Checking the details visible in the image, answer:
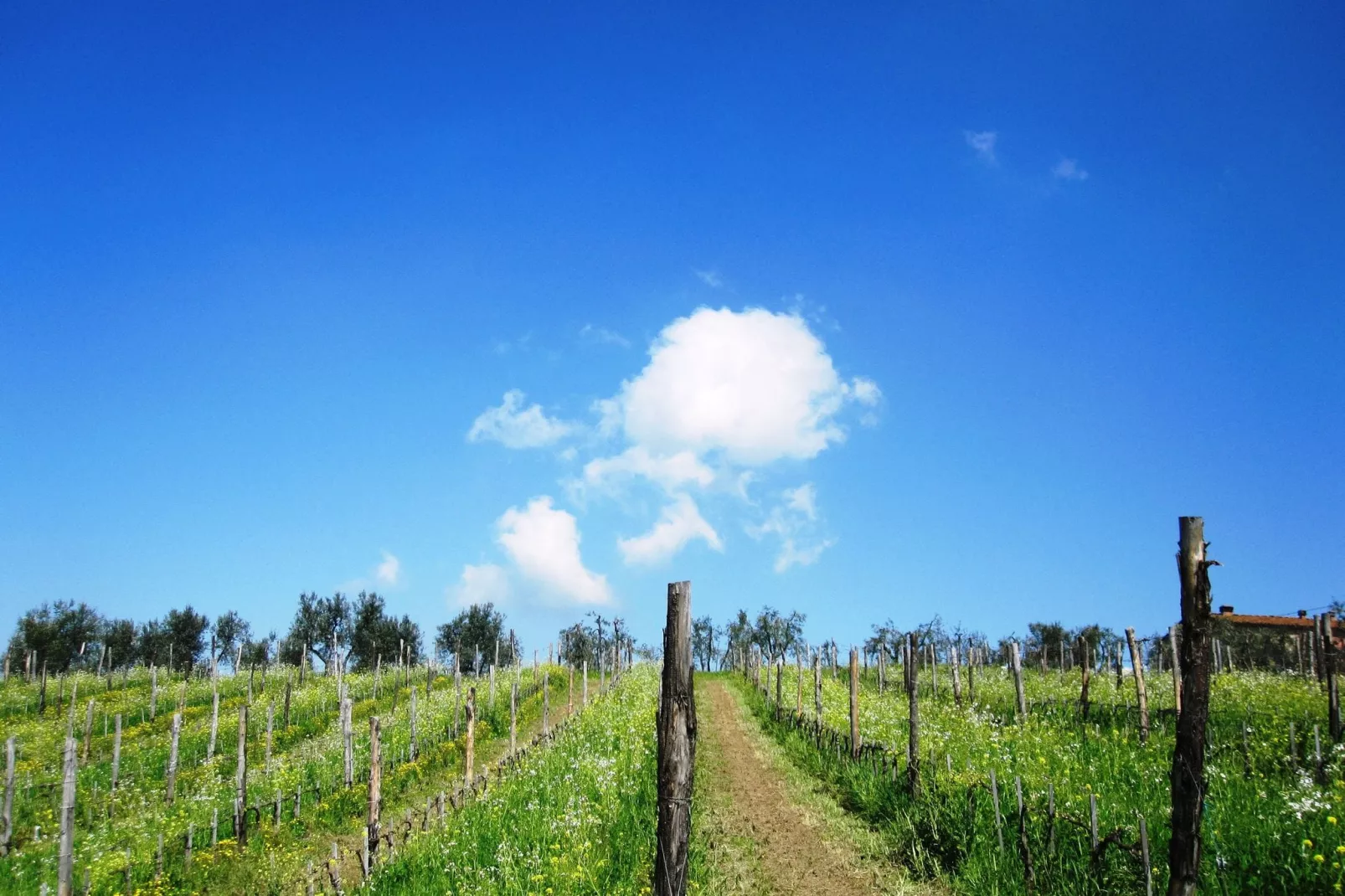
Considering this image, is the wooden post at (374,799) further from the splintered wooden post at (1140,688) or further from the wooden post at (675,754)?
the splintered wooden post at (1140,688)

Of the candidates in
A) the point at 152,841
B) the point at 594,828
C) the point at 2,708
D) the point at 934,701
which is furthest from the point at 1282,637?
the point at 2,708

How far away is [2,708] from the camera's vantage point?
4512 cm

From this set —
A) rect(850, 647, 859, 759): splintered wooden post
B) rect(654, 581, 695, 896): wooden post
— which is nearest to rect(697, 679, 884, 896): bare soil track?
rect(850, 647, 859, 759): splintered wooden post

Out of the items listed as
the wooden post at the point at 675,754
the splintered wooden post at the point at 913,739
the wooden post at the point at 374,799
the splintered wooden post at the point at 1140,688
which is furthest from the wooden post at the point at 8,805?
the splintered wooden post at the point at 1140,688

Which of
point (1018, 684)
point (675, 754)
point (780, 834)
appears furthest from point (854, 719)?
point (675, 754)

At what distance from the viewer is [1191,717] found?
5996 mm

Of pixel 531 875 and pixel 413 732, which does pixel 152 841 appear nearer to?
pixel 413 732

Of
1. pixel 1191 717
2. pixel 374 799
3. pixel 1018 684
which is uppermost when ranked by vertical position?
pixel 1191 717

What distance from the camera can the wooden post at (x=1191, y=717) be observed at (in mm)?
5926

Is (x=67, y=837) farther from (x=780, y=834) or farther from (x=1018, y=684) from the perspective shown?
(x=1018, y=684)

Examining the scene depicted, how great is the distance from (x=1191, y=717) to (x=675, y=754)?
414 centimetres

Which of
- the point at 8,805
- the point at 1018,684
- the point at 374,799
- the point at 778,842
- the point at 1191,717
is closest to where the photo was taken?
the point at 1191,717

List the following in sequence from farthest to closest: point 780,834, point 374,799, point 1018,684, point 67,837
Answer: point 1018,684 → point 374,799 → point 780,834 → point 67,837

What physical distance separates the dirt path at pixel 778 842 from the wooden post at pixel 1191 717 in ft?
17.7
